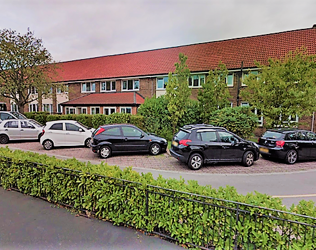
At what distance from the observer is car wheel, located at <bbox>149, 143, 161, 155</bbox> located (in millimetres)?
10500

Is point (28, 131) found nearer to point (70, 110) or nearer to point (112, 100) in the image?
point (112, 100)

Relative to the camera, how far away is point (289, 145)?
30.1 feet

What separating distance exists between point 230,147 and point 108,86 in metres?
22.2

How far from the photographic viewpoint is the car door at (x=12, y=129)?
13.4 metres

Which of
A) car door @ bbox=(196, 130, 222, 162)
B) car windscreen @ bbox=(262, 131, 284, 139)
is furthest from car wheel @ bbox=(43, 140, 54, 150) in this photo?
car windscreen @ bbox=(262, 131, 284, 139)

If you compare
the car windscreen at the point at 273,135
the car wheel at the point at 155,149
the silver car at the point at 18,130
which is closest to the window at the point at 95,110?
the silver car at the point at 18,130

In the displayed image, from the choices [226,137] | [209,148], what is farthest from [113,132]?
[226,137]

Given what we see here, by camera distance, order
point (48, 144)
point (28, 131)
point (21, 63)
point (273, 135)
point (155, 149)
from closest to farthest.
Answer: point (273, 135)
point (155, 149)
point (48, 144)
point (28, 131)
point (21, 63)

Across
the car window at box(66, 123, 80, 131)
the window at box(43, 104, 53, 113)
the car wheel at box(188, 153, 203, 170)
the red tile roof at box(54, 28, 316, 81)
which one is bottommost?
the car wheel at box(188, 153, 203, 170)

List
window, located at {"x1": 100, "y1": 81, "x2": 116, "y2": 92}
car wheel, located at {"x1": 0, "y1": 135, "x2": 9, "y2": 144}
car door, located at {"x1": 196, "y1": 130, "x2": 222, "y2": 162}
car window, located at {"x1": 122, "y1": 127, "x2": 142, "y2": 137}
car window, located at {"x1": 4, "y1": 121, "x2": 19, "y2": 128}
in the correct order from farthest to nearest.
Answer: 1. window, located at {"x1": 100, "y1": 81, "x2": 116, "y2": 92}
2. car window, located at {"x1": 4, "y1": 121, "x2": 19, "y2": 128}
3. car wheel, located at {"x1": 0, "y1": 135, "x2": 9, "y2": 144}
4. car window, located at {"x1": 122, "y1": 127, "x2": 142, "y2": 137}
5. car door, located at {"x1": 196, "y1": 130, "x2": 222, "y2": 162}

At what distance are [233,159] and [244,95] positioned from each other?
7.35 meters

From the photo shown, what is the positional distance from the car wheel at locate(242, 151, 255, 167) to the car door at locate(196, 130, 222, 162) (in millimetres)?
1194

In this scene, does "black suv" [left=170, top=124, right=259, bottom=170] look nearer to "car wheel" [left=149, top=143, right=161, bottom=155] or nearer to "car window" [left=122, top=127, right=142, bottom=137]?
"car wheel" [left=149, top=143, right=161, bottom=155]

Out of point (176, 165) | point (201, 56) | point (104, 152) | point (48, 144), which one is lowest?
point (176, 165)
